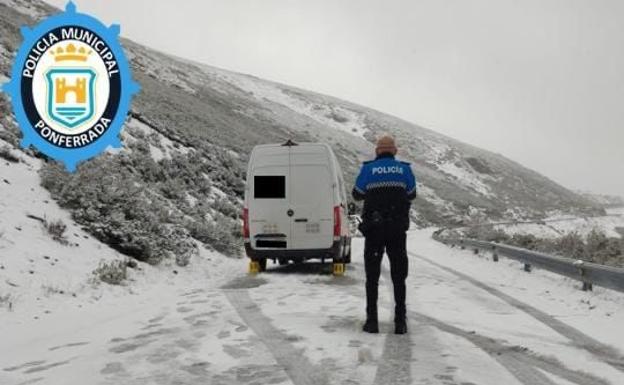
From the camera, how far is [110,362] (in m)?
4.75

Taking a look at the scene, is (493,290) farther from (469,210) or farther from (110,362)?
(469,210)

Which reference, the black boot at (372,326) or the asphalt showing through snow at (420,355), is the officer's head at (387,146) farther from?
the asphalt showing through snow at (420,355)

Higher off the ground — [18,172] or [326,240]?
[18,172]

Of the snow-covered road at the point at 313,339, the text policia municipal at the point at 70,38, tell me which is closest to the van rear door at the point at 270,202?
the snow-covered road at the point at 313,339

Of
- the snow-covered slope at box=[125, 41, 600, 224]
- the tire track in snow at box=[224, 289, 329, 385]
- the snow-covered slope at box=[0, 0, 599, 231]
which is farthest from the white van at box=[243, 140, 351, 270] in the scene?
the snow-covered slope at box=[125, 41, 600, 224]

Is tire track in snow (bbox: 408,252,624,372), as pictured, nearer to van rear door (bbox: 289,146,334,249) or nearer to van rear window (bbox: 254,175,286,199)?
van rear door (bbox: 289,146,334,249)

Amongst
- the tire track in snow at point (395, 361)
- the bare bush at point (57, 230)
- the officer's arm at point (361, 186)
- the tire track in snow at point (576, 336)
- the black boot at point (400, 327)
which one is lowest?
the tire track in snow at point (576, 336)

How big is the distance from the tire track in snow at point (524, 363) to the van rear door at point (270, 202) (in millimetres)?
5773

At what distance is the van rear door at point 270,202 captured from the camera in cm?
1141

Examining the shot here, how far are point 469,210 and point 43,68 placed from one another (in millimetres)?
54643

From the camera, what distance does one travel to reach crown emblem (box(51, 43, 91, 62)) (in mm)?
11867

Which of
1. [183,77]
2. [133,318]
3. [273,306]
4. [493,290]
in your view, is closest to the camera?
[133,318]

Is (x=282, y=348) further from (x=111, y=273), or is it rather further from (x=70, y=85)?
(x=70, y=85)

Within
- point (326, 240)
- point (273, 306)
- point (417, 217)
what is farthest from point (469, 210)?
point (273, 306)
